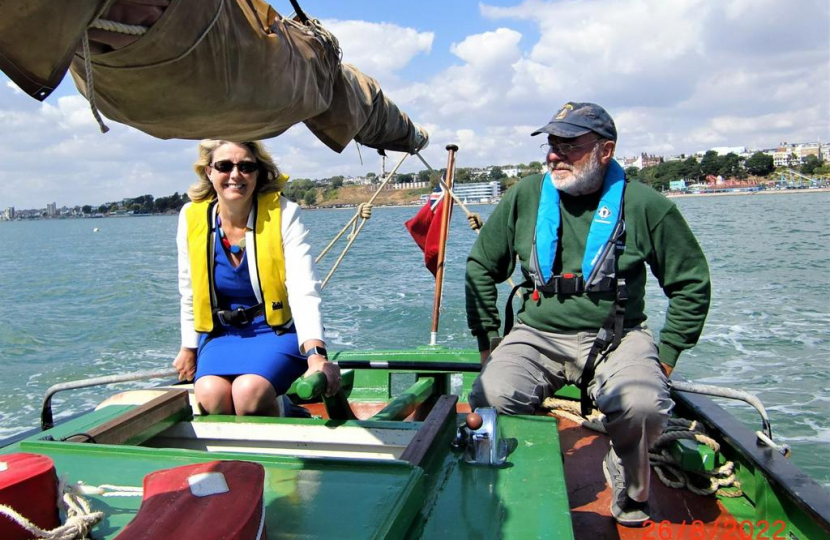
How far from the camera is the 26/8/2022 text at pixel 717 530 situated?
2.60m

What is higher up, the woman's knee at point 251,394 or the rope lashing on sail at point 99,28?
the rope lashing on sail at point 99,28

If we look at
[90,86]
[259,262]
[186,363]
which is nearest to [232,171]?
[259,262]

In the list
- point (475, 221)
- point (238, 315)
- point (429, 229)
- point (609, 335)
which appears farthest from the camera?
point (429, 229)

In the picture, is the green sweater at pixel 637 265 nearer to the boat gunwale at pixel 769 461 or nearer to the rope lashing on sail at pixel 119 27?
the boat gunwale at pixel 769 461

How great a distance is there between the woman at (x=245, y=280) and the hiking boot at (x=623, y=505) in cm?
129

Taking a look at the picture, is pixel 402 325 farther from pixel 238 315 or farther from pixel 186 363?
pixel 238 315

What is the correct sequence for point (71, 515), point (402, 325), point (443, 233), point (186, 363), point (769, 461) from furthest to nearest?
point (402, 325), point (443, 233), point (186, 363), point (769, 461), point (71, 515)

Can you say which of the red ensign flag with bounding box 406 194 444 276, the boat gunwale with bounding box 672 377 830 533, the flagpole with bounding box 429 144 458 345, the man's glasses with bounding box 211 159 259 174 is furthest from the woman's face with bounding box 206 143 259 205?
the red ensign flag with bounding box 406 194 444 276

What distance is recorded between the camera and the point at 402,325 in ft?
39.1

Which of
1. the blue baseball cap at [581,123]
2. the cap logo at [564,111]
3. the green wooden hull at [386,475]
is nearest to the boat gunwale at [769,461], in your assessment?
the green wooden hull at [386,475]

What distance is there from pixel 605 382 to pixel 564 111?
1.18 m

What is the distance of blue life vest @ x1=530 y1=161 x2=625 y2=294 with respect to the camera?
2799 millimetres

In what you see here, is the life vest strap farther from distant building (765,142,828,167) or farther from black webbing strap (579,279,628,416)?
distant building (765,142,828,167)

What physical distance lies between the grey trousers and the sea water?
3.22 m
